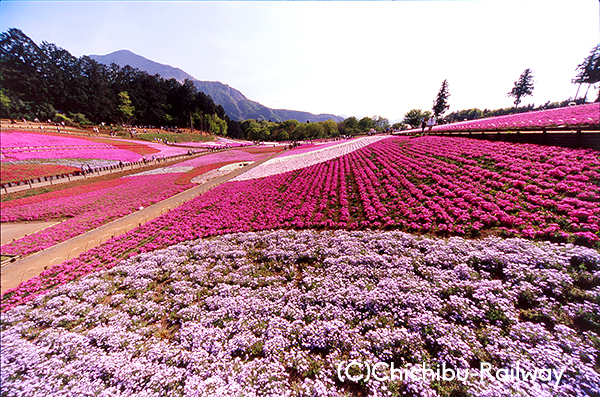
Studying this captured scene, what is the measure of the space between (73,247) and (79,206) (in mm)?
4565

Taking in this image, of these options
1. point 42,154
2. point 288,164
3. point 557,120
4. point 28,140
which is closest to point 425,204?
point 28,140

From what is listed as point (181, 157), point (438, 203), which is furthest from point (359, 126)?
point (438, 203)

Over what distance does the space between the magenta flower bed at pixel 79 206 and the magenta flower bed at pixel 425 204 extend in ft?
5.91

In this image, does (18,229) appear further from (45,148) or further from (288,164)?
(288,164)

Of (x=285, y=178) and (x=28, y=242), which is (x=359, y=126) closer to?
(x=285, y=178)

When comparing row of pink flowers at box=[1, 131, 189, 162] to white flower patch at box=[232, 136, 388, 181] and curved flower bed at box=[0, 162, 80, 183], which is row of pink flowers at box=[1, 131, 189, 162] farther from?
white flower patch at box=[232, 136, 388, 181]

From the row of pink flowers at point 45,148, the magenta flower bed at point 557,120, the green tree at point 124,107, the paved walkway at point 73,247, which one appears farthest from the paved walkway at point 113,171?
the green tree at point 124,107

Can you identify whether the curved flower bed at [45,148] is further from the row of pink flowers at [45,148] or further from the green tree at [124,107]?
the green tree at [124,107]

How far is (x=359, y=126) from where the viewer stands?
103 metres

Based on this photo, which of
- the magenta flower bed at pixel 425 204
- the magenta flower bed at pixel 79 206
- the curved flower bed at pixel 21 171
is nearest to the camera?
the curved flower bed at pixel 21 171

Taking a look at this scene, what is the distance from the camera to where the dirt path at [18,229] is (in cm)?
525

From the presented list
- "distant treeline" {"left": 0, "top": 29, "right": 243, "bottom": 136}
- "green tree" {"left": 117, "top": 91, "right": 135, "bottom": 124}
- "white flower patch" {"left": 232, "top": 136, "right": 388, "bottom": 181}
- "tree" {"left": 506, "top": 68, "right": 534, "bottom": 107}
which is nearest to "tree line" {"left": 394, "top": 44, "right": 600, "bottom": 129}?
"tree" {"left": 506, "top": 68, "right": 534, "bottom": 107}

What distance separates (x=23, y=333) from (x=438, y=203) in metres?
15.1

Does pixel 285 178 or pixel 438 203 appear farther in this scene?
pixel 285 178
